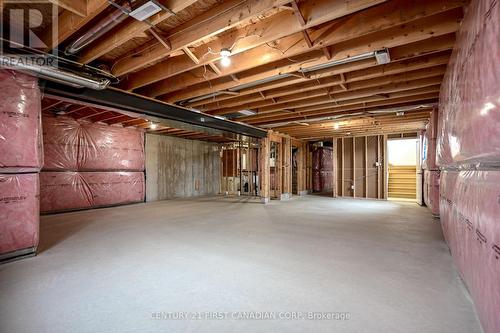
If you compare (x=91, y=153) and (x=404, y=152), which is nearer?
(x=91, y=153)

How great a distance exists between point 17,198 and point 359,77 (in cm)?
443

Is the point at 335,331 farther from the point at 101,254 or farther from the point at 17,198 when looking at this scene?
the point at 17,198

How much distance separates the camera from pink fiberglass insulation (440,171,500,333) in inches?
47.8

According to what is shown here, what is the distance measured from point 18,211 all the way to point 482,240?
4198 mm

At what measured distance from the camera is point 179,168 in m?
8.73

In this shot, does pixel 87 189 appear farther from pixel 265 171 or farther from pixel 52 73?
pixel 265 171

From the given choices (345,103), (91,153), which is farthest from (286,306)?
(91,153)

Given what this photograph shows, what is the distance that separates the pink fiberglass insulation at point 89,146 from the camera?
542cm

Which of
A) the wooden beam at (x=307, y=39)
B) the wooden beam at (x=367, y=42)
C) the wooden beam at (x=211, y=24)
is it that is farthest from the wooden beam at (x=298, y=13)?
the wooden beam at (x=367, y=42)

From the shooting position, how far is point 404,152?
10.2 m

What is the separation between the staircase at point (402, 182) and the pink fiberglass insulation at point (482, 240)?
8.11 metres

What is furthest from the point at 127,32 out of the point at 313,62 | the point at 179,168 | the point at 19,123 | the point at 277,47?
the point at 179,168

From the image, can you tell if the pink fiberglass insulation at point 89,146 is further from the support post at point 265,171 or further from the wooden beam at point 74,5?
the wooden beam at point 74,5

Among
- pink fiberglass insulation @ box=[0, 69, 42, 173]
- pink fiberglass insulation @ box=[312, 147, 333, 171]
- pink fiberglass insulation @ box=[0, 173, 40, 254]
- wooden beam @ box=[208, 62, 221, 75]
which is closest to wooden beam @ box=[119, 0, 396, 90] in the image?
wooden beam @ box=[208, 62, 221, 75]
